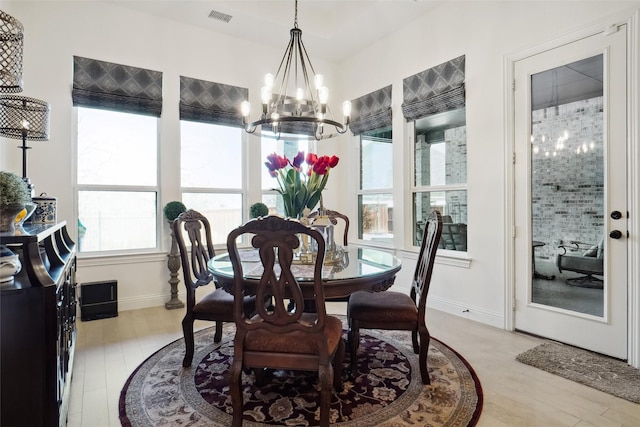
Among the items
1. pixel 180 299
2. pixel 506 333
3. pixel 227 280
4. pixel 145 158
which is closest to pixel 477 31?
pixel 506 333

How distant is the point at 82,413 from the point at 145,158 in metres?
2.80

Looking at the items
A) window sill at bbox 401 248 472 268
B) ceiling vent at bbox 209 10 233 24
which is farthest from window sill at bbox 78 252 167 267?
window sill at bbox 401 248 472 268

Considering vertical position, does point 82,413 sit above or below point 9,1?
below

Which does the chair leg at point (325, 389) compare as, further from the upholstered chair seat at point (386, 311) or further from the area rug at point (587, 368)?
the area rug at point (587, 368)

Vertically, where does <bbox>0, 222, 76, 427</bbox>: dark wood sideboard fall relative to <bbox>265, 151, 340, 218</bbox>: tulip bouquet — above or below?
below

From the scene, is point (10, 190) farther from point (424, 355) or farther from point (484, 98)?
point (484, 98)

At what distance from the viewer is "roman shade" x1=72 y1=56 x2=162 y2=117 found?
138 inches

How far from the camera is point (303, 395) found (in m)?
2.06

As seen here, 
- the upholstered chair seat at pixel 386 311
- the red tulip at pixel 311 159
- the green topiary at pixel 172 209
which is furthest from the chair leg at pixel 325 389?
the green topiary at pixel 172 209

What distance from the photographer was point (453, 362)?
250 cm

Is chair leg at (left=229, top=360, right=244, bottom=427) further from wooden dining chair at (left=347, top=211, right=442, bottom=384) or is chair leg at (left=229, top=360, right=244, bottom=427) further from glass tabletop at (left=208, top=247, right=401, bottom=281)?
wooden dining chair at (left=347, top=211, right=442, bottom=384)

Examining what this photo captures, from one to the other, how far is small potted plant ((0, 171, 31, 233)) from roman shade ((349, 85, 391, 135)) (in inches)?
149

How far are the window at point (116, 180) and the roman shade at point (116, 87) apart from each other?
16cm

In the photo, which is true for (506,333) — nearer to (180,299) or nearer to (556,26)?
(556,26)
